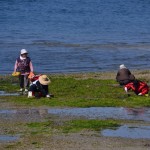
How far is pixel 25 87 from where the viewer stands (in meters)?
24.0

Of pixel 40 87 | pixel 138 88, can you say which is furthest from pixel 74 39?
pixel 40 87

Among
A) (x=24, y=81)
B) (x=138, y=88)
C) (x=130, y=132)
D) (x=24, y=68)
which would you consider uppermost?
(x=24, y=68)

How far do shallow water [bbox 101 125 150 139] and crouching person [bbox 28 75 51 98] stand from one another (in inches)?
217

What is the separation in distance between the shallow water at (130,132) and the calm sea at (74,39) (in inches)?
646

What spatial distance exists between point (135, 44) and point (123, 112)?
2961 cm

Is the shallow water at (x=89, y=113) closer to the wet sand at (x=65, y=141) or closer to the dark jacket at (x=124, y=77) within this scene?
the wet sand at (x=65, y=141)

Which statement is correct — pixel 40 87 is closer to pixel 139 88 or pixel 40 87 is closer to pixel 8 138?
pixel 139 88

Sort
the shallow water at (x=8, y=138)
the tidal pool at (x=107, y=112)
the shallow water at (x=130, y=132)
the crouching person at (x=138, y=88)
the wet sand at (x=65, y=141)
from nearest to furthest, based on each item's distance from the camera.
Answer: the wet sand at (x=65, y=141), the shallow water at (x=8, y=138), the shallow water at (x=130, y=132), the tidal pool at (x=107, y=112), the crouching person at (x=138, y=88)

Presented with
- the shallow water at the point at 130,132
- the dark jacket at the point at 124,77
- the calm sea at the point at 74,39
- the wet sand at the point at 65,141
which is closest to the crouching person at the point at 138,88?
the dark jacket at the point at 124,77

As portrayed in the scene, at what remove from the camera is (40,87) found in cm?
2195

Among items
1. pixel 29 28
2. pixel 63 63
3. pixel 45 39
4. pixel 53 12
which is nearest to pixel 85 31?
pixel 29 28

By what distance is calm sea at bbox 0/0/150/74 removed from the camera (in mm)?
36531

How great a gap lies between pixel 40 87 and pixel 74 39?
1151 inches

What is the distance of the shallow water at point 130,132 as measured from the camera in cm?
1570
